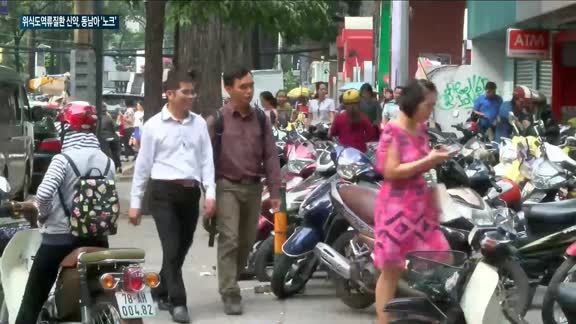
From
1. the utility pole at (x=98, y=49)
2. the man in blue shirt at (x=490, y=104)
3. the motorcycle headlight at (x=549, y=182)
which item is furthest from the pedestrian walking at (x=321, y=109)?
the motorcycle headlight at (x=549, y=182)

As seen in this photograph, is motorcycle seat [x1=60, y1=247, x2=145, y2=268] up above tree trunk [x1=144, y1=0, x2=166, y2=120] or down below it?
below

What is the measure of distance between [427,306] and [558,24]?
16.0m

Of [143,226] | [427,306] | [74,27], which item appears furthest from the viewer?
[74,27]

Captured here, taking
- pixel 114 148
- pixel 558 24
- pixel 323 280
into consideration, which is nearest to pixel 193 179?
pixel 323 280

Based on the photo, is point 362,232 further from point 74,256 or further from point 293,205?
point 74,256

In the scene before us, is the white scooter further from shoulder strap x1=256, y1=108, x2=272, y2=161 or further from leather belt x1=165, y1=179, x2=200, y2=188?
shoulder strap x1=256, y1=108, x2=272, y2=161

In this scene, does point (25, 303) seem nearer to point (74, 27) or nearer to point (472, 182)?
point (472, 182)

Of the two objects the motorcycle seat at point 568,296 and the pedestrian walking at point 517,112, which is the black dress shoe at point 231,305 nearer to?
the motorcycle seat at point 568,296

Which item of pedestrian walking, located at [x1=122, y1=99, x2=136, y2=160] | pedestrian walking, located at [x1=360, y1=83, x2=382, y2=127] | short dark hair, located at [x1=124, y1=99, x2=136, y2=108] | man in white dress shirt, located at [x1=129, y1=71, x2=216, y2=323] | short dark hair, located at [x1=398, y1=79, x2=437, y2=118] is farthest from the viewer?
short dark hair, located at [x1=124, y1=99, x2=136, y2=108]

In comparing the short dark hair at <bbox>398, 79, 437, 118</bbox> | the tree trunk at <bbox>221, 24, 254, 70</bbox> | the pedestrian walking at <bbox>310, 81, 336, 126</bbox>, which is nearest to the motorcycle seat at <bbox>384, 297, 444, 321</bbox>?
the short dark hair at <bbox>398, 79, 437, 118</bbox>

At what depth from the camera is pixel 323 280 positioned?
36.6 ft

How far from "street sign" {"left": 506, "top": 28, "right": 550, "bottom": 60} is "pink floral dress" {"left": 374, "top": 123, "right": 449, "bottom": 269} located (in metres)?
15.8

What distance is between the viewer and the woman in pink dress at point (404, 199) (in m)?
7.09

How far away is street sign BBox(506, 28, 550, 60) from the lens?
22.5 m
